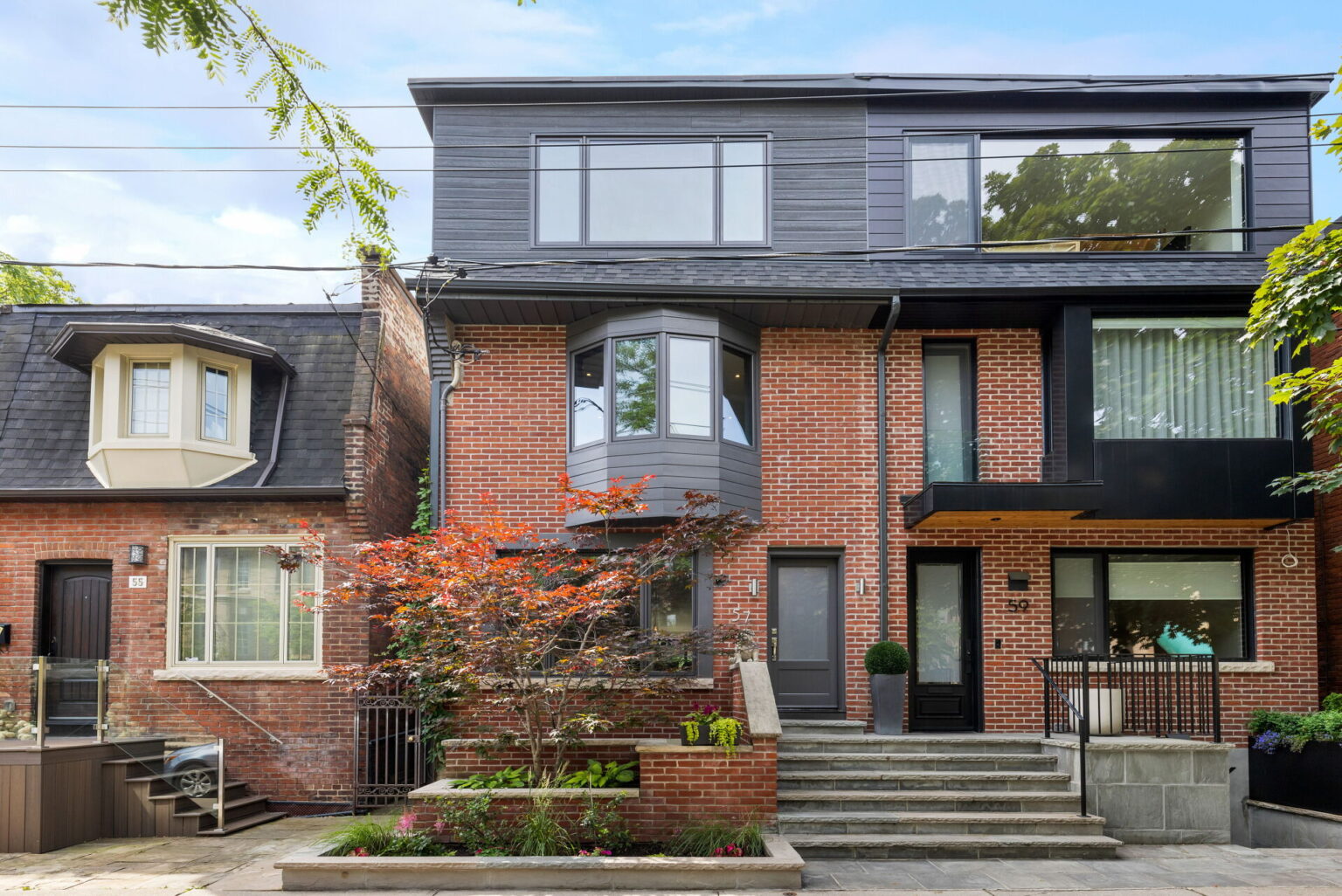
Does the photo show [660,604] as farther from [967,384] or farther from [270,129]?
[270,129]

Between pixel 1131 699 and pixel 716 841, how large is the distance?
5.73 meters

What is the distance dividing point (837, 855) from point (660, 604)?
4145 millimetres

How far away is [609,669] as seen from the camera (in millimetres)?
8633

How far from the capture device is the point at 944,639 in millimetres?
12477

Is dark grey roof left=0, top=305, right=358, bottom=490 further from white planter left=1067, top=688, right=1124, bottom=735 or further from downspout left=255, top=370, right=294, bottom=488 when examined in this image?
white planter left=1067, top=688, right=1124, bottom=735

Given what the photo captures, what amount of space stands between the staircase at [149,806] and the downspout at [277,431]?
11.2 feet

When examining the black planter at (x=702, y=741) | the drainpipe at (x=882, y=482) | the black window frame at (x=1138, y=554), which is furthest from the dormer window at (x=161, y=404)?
the black window frame at (x=1138, y=554)

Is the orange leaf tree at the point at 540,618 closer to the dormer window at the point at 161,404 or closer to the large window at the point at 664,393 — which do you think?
the large window at the point at 664,393

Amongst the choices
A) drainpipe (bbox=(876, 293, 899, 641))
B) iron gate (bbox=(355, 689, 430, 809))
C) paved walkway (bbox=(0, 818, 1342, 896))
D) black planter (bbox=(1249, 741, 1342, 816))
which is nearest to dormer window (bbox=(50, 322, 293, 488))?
iron gate (bbox=(355, 689, 430, 809))

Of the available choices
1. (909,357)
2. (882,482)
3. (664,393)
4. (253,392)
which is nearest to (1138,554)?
(882,482)

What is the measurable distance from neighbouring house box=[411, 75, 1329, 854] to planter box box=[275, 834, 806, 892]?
371 cm

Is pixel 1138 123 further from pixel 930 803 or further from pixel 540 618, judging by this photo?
pixel 540 618

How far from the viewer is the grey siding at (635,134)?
12664 mm

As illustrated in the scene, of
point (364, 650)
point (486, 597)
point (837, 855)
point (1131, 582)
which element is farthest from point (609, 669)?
point (1131, 582)
